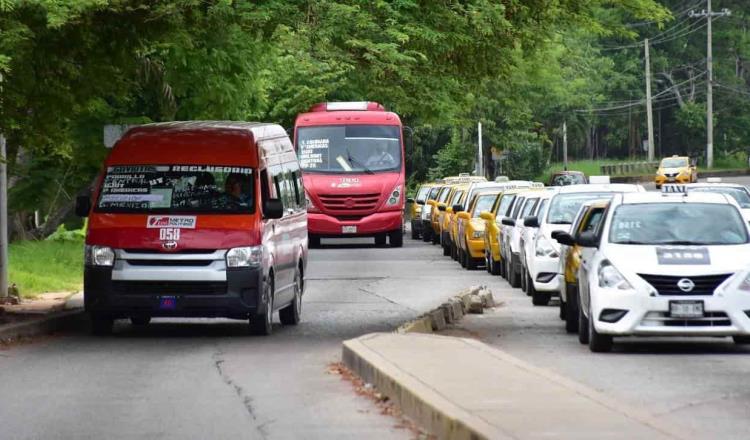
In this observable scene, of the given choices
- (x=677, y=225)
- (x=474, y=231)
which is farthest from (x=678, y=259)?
(x=474, y=231)

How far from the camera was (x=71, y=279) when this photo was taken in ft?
97.9

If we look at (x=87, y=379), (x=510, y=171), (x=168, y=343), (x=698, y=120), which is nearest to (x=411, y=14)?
(x=168, y=343)

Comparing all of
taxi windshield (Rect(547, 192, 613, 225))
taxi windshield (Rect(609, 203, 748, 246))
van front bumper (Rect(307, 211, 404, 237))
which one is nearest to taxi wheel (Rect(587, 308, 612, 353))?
taxi windshield (Rect(609, 203, 748, 246))

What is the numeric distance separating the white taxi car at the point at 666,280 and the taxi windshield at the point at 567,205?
8344mm

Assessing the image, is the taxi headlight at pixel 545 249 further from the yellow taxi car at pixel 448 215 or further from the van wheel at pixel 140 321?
the yellow taxi car at pixel 448 215

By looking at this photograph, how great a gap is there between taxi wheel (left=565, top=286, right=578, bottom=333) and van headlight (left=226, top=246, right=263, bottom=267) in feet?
12.6

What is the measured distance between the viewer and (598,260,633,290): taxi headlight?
55.1 ft

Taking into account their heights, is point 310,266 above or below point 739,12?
below

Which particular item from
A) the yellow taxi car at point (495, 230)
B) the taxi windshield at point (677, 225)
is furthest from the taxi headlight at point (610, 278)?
the yellow taxi car at point (495, 230)

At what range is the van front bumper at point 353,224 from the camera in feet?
145

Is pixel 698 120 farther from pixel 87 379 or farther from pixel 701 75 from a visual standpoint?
pixel 87 379

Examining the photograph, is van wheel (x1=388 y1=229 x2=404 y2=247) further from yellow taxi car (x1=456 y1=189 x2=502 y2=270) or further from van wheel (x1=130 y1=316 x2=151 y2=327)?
van wheel (x1=130 y1=316 x2=151 y2=327)

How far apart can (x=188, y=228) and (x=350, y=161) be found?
24.7m

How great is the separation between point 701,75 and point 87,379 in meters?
106
